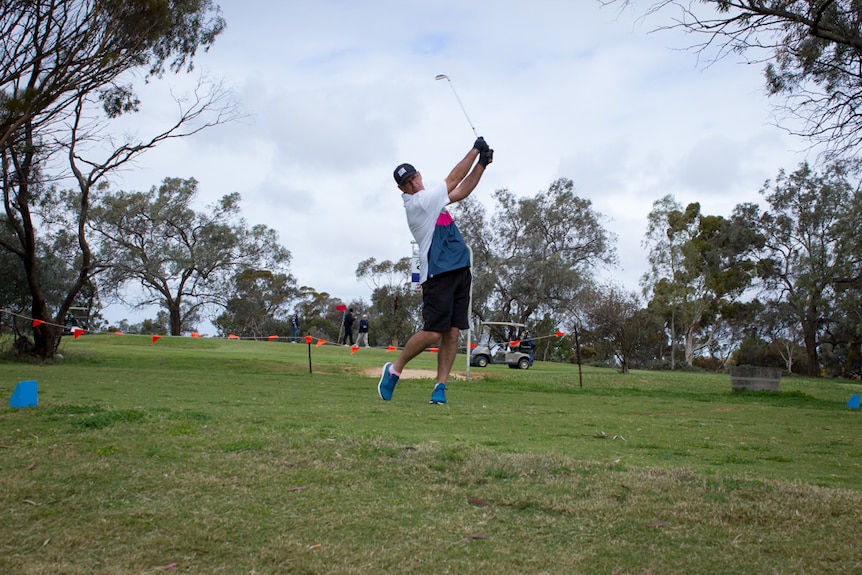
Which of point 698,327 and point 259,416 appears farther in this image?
point 698,327

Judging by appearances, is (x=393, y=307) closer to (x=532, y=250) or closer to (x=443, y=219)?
(x=532, y=250)

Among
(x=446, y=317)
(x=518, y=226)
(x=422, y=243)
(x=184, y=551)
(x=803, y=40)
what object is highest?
(x=518, y=226)

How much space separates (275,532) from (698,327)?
199 ft

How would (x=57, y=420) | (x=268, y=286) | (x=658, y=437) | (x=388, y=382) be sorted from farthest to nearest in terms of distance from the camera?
(x=268, y=286) < (x=388, y=382) < (x=658, y=437) < (x=57, y=420)

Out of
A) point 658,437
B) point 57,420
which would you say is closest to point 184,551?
point 57,420

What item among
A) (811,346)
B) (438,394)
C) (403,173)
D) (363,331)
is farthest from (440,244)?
(811,346)

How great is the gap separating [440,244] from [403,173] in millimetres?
718

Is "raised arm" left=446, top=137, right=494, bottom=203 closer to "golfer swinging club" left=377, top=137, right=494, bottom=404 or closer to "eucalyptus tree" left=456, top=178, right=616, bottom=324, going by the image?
"golfer swinging club" left=377, top=137, right=494, bottom=404

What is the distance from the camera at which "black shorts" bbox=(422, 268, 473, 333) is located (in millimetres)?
6531

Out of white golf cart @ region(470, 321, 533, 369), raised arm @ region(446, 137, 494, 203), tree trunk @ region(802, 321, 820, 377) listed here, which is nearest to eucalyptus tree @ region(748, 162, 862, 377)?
tree trunk @ region(802, 321, 820, 377)

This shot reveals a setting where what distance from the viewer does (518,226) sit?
5769 centimetres

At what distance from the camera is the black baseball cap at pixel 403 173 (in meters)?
6.62

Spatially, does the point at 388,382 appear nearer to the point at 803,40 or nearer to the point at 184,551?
the point at 184,551

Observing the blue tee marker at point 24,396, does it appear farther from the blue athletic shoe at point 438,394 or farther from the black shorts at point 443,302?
the blue athletic shoe at point 438,394
